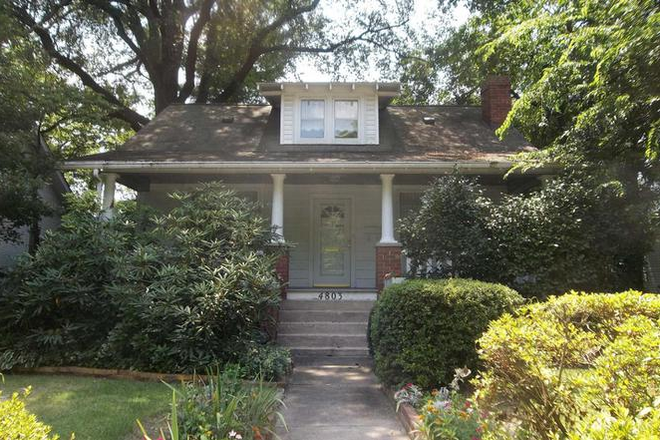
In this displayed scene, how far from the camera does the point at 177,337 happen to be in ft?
20.7

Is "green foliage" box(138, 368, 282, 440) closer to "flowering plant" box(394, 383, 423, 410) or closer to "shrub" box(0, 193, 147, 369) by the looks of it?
"flowering plant" box(394, 383, 423, 410)

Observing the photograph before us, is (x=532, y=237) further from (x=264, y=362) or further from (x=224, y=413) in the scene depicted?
(x=224, y=413)

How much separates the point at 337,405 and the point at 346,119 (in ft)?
26.7

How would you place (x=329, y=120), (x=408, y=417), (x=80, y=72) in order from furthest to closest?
(x=80, y=72), (x=329, y=120), (x=408, y=417)

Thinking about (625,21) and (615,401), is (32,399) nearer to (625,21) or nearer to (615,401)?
(615,401)

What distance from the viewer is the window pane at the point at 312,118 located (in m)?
12.3

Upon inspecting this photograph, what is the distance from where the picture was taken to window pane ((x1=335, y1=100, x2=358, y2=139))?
1228 cm

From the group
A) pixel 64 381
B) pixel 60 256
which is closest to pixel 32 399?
pixel 64 381

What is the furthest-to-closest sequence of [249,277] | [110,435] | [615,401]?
[249,277]
[110,435]
[615,401]

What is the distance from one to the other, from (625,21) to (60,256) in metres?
8.70

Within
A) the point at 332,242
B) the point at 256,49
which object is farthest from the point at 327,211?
the point at 256,49

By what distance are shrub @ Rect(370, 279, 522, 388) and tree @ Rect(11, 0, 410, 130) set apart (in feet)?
57.5

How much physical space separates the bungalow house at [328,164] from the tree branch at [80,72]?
25.1ft

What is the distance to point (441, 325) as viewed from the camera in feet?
18.1
